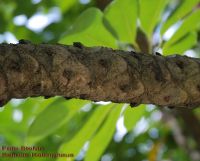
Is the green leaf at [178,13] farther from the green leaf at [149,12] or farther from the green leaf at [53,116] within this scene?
the green leaf at [53,116]

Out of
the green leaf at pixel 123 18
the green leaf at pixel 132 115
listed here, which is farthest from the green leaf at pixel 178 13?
the green leaf at pixel 132 115

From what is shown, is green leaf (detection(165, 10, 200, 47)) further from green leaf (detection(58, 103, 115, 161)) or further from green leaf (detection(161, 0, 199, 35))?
green leaf (detection(58, 103, 115, 161))

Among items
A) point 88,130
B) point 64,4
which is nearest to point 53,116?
point 88,130

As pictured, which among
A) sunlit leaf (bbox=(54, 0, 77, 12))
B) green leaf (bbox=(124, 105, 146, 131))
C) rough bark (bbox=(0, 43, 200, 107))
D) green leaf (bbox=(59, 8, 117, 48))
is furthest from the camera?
sunlit leaf (bbox=(54, 0, 77, 12))

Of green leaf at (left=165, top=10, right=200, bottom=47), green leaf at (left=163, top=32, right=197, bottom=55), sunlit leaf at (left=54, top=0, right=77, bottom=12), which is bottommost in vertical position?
green leaf at (left=163, top=32, right=197, bottom=55)

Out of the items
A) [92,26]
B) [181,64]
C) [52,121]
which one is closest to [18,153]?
[52,121]

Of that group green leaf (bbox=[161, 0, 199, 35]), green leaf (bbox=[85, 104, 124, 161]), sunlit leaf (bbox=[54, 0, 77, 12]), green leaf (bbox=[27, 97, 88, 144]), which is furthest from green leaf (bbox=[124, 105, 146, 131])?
sunlit leaf (bbox=[54, 0, 77, 12])
